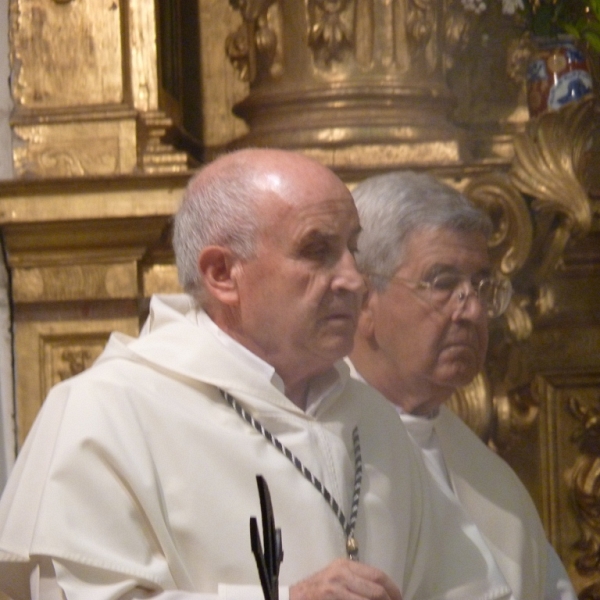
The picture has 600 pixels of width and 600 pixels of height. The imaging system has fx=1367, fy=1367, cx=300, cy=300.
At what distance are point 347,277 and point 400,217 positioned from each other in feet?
2.45

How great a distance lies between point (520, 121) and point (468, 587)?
209 cm

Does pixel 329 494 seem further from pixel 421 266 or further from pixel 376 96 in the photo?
pixel 376 96

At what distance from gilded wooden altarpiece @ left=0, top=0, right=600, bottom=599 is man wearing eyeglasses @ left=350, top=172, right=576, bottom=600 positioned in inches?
22.3

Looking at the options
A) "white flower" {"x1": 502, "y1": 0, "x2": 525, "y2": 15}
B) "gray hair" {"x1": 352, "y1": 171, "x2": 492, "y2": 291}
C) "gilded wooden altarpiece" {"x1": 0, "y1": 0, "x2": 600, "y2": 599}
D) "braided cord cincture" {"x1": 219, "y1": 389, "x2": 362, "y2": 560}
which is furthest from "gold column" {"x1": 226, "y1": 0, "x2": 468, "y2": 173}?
"braided cord cincture" {"x1": 219, "y1": 389, "x2": 362, "y2": 560}

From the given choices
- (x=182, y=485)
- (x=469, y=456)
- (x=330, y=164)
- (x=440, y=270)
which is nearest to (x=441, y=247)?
(x=440, y=270)

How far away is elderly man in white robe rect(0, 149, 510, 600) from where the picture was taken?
8.25ft

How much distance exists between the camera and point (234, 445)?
2.73 m

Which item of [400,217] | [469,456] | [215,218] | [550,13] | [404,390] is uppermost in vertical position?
[550,13]

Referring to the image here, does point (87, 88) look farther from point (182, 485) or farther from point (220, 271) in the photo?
point (182, 485)

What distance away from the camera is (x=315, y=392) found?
9.71 feet

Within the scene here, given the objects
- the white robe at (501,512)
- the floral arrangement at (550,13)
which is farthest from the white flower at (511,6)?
the white robe at (501,512)

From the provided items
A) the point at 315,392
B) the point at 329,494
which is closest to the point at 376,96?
the point at 315,392

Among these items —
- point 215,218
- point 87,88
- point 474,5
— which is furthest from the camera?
point 474,5

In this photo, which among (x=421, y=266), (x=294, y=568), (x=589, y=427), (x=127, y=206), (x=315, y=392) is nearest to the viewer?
(x=294, y=568)
